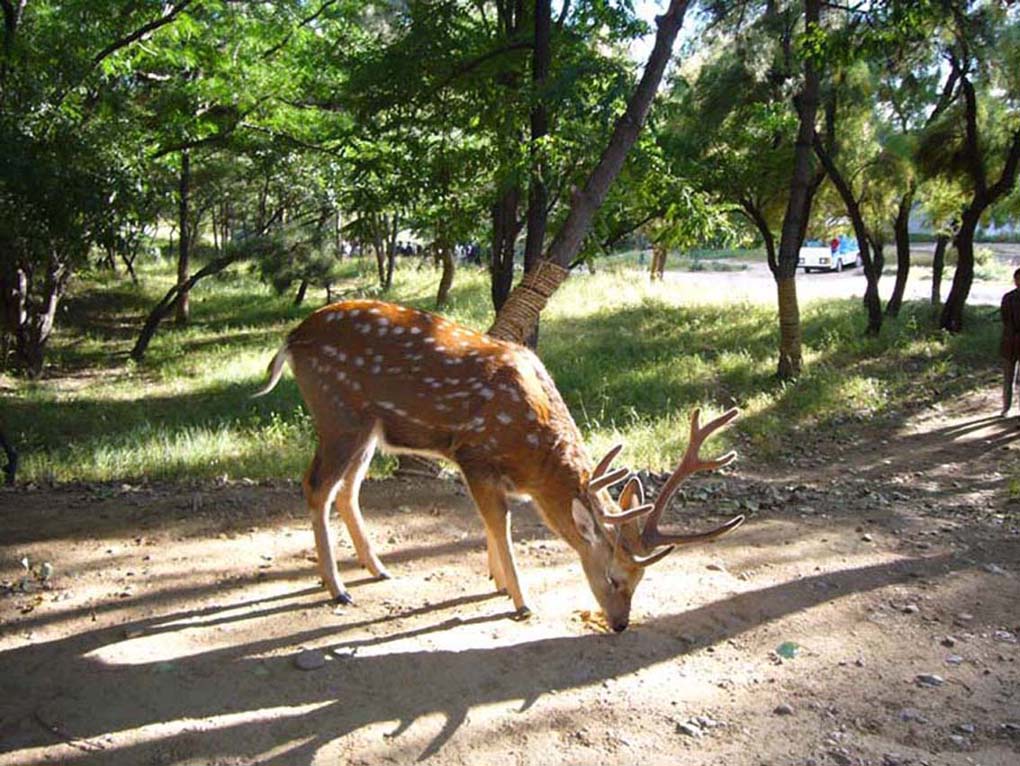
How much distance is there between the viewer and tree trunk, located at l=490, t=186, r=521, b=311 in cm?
1098

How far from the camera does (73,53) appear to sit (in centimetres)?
1116

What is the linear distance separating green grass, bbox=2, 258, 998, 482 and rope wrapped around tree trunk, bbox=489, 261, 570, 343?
2.04 metres

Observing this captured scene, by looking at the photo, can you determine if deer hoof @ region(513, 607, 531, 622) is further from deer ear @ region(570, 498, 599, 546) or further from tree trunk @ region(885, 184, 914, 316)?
tree trunk @ region(885, 184, 914, 316)

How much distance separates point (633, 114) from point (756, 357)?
878 centimetres

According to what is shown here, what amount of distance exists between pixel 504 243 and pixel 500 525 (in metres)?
7.00

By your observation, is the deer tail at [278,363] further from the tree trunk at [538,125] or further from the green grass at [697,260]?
the green grass at [697,260]

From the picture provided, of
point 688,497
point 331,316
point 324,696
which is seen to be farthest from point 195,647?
point 688,497

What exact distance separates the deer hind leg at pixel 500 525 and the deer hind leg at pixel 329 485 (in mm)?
701

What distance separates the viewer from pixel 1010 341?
34.1ft

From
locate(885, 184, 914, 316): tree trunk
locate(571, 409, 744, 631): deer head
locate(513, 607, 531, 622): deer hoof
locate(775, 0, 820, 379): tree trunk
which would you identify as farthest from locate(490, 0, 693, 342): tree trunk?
locate(885, 184, 914, 316): tree trunk

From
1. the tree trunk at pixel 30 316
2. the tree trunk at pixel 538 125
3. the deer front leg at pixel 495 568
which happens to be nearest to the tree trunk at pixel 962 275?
the tree trunk at pixel 538 125

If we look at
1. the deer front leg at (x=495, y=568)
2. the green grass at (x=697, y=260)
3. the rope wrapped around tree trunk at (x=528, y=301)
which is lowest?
the deer front leg at (x=495, y=568)

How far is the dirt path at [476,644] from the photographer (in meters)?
3.62

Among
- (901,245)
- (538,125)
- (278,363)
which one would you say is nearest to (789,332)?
(538,125)
